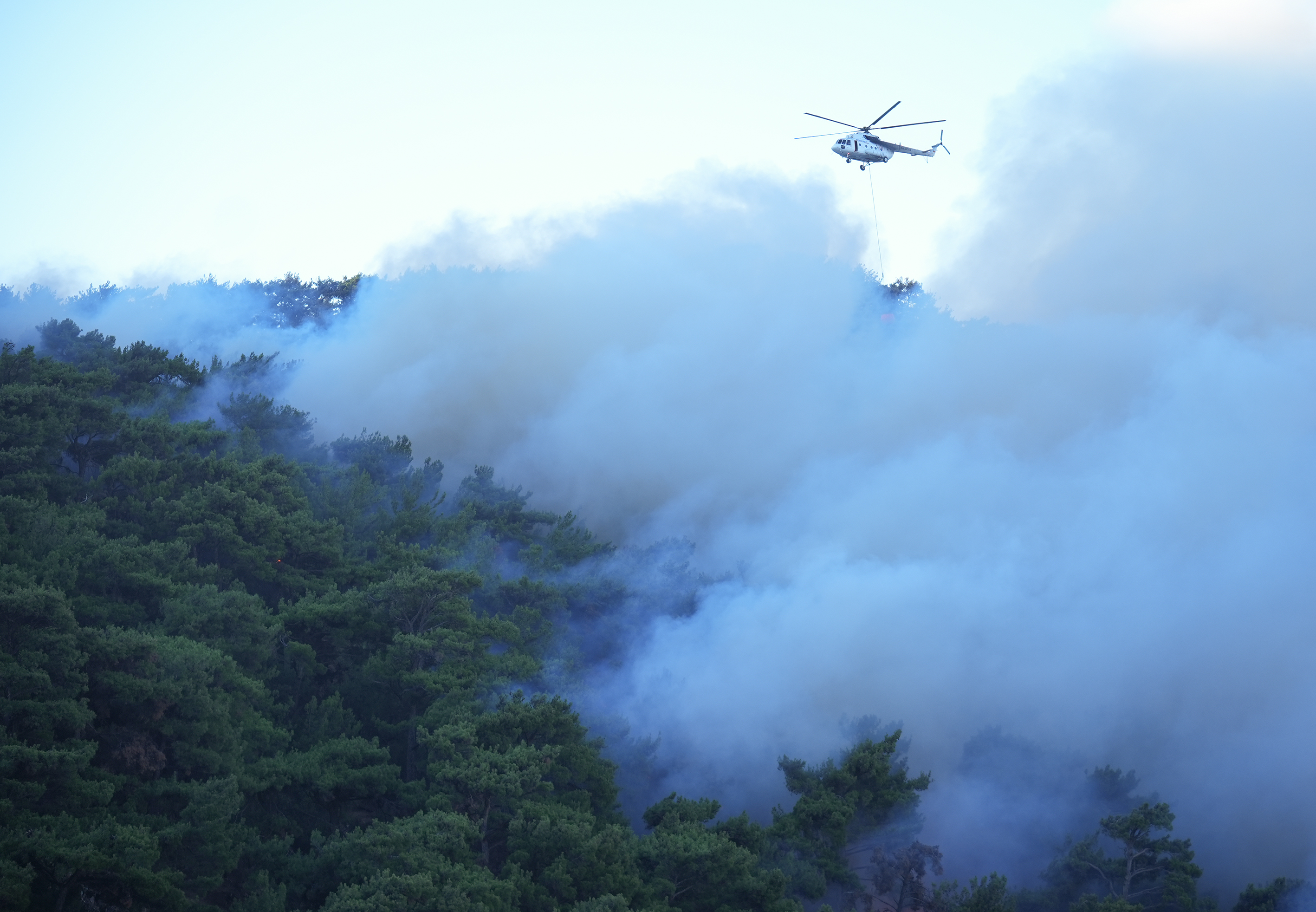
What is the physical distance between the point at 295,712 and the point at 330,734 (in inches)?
65.2

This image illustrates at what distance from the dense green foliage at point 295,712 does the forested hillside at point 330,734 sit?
0.07 m

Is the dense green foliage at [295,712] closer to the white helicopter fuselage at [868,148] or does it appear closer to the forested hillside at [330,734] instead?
the forested hillside at [330,734]

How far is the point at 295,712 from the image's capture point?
30469 millimetres

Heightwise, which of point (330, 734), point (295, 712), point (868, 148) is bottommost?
point (330, 734)

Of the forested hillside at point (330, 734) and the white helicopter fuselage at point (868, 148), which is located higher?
the white helicopter fuselage at point (868, 148)

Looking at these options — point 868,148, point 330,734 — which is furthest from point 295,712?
point 868,148

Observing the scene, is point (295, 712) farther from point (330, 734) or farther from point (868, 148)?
point (868, 148)

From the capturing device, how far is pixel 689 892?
82.5 feet

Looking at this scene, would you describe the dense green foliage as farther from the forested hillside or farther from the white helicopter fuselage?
the white helicopter fuselage

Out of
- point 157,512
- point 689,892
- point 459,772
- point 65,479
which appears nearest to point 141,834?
point 459,772

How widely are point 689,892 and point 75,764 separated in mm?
12027

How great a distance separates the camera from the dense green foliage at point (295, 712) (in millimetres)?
22297

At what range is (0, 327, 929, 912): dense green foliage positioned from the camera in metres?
22.3

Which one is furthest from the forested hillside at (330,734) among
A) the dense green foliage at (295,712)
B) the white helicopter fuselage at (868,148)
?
the white helicopter fuselage at (868,148)
